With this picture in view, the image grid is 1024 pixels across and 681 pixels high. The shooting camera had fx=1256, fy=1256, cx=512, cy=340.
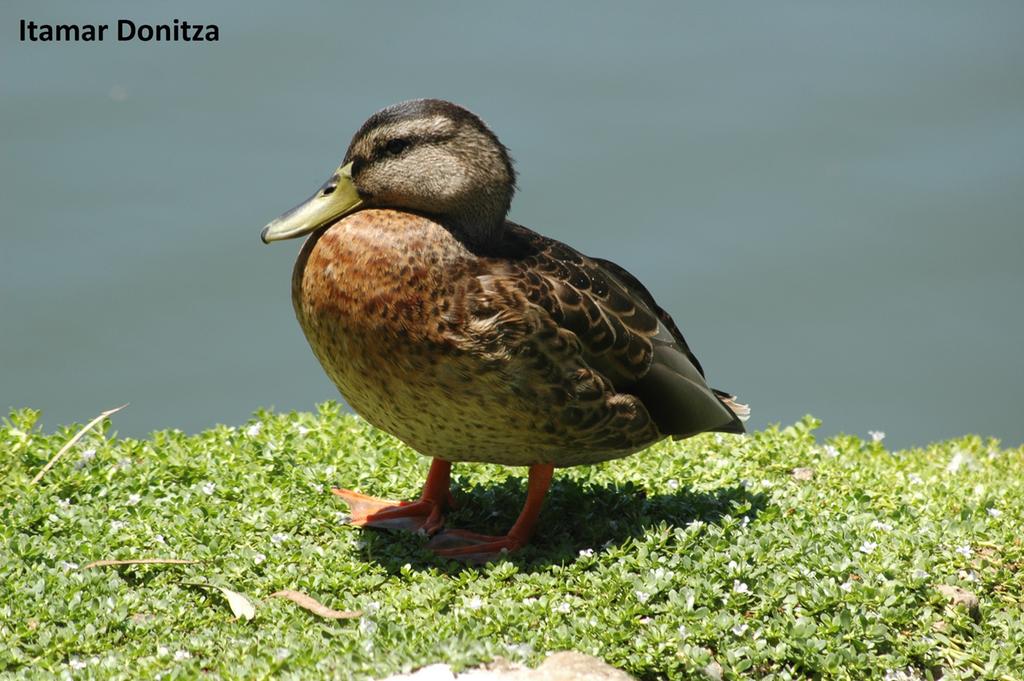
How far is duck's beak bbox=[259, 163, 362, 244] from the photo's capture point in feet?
14.9

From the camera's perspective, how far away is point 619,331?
4641mm

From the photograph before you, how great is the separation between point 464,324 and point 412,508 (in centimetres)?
100

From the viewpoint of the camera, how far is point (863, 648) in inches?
161

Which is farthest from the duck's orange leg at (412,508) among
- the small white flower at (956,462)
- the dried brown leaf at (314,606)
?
the small white flower at (956,462)

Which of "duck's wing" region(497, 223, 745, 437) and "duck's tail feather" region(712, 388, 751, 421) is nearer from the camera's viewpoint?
"duck's wing" region(497, 223, 745, 437)

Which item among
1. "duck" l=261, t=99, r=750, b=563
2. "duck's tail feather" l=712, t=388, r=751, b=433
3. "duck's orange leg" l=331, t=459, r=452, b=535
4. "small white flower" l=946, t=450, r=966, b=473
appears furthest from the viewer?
"small white flower" l=946, t=450, r=966, b=473

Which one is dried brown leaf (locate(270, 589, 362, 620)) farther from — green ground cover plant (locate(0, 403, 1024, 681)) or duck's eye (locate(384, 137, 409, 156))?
duck's eye (locate(384, 137, 409, 156))

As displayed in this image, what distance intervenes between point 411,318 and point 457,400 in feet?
1.05

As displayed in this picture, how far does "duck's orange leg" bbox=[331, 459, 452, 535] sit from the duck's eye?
1222mm

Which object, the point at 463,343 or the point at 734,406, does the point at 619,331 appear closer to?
the point at 463,343

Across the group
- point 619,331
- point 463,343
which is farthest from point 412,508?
point 619,331

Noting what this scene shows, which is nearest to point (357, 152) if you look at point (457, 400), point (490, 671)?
point (457, 400)

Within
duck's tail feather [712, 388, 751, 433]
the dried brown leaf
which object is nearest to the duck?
duck's tail feather [712, 388, 751, 433]

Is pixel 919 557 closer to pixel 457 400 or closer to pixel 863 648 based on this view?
pixel 863 648
